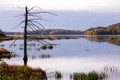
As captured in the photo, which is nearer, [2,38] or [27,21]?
[27,21]

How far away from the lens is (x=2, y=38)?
14912 centimetres

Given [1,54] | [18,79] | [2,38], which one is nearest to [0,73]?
[18,79]

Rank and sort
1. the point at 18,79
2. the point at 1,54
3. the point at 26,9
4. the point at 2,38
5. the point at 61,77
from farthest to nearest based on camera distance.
→ the point at 2,38
the point at 1,54
the point at 26,9
the point at 61,77
the point at 18,79

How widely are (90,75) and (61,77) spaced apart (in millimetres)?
3092

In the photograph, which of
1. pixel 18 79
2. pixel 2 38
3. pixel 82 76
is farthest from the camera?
pixel 2 38

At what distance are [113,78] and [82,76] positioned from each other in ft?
12.9

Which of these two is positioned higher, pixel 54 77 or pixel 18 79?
pixel 18 79

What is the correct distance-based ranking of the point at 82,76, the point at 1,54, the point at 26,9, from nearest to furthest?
the point at 82,76, the point at 26,9, the point at 1,54

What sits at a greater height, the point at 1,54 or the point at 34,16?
the point at 34,16

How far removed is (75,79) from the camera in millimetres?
30234

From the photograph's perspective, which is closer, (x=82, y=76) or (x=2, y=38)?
(x=82, y=76)

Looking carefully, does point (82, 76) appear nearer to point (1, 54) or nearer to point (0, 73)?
point (0, 73)

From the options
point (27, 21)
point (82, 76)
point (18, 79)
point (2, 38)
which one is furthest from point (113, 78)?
point (2, 38)

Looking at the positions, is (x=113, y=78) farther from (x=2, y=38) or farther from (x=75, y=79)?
(x=2, y=38)
